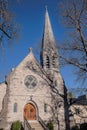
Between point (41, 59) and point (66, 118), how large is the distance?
9.76 m

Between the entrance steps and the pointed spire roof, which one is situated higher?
the pointed spire roof

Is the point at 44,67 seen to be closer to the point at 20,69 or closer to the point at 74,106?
the point at 20,69

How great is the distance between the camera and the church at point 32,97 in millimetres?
25883

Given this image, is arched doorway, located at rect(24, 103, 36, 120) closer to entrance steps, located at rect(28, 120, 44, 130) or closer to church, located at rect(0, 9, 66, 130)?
church, located at rect(0, 9, 66, 130)

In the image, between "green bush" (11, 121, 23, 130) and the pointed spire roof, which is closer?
"green bush" (11, 121, 23, 130)

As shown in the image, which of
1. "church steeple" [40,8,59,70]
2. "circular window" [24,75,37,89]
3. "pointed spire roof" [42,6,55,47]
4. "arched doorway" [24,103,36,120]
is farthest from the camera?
"pointed spire roof" [42,6,55,47]

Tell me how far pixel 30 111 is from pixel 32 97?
1.78 metres

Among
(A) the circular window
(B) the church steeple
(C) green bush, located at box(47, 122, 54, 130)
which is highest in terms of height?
(B) the church steeple

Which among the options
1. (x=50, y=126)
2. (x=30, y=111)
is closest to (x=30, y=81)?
(x=30, y=111)

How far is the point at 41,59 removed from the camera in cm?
3322

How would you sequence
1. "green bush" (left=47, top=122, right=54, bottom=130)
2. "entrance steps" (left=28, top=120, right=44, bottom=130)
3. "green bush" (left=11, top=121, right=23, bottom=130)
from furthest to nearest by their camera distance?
"green bush" (left=47, top=122, right=54, bottom=130)
"entrance steps" (left=28, top=120, right=44, bottom=130)
"green bush" (left=11, top=121, right=23, bottom=130)

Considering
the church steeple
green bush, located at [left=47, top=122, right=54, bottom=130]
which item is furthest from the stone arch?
the church steeple

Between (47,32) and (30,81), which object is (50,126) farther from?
(47,32)

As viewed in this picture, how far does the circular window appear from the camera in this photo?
2805cm
